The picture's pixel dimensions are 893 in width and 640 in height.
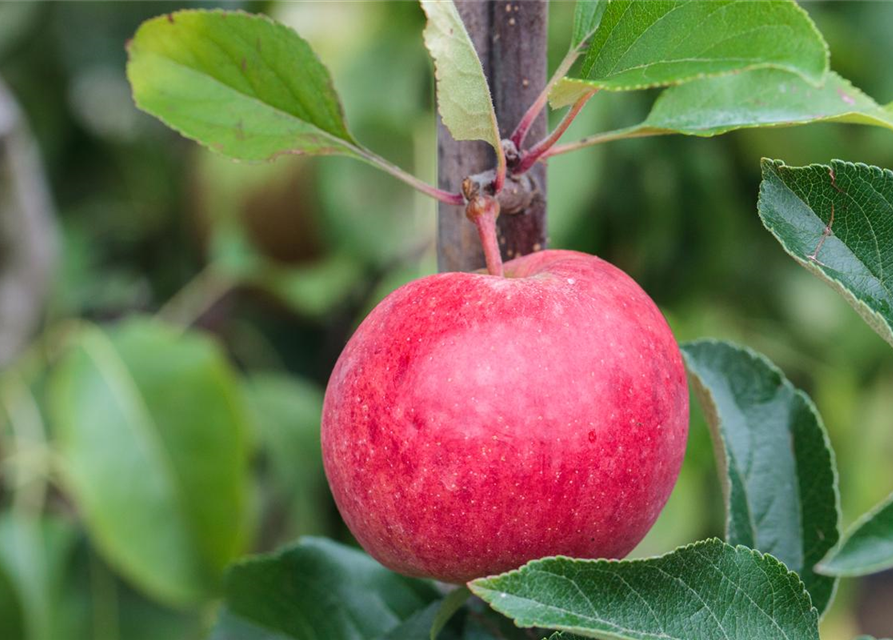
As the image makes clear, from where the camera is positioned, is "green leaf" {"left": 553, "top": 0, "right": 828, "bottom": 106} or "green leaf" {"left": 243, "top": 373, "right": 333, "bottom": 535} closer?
"green leaf" {"left": 553, "top": 0, "right": 828, "bottom": 106}

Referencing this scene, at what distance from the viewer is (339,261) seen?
1178mm

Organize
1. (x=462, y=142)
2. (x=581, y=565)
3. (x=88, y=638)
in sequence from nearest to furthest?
1. (x=581, y=565)
2. (x=462, y=142)
3. (x=88, y=638)

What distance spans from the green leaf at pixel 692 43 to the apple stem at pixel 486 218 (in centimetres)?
5

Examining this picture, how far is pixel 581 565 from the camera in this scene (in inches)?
12.5

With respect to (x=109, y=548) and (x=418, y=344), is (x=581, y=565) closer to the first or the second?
(x=418, y=344)

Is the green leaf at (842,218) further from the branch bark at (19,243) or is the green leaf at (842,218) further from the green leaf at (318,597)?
the branch bark at (19,243)

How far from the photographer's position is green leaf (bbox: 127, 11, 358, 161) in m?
0.41

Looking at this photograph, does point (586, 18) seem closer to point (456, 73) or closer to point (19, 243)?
point (456, 73)

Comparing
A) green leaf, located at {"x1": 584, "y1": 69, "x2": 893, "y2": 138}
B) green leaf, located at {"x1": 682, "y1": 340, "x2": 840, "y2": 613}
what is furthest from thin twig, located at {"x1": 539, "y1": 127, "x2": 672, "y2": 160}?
green leaf, located at {"x1": 682, "y1": 340, "x2": 840, "y2": 613}

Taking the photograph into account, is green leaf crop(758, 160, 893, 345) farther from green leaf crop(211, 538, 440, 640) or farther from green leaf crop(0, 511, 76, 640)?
green leaf crop(0, 511, 76, 640)

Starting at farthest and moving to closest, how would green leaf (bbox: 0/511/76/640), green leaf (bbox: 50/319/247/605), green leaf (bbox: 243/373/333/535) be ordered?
green leaf (bbox: 243/373/333/535) → green leaf (bbox: 0/511/76/640) → green leaf (bbox: 50/319/247/605)

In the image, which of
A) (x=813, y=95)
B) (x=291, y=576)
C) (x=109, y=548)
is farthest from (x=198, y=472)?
(x=813, y=95)

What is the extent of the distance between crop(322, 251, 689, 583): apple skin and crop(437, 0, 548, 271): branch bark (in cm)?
7

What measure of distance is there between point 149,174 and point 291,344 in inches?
15.4
